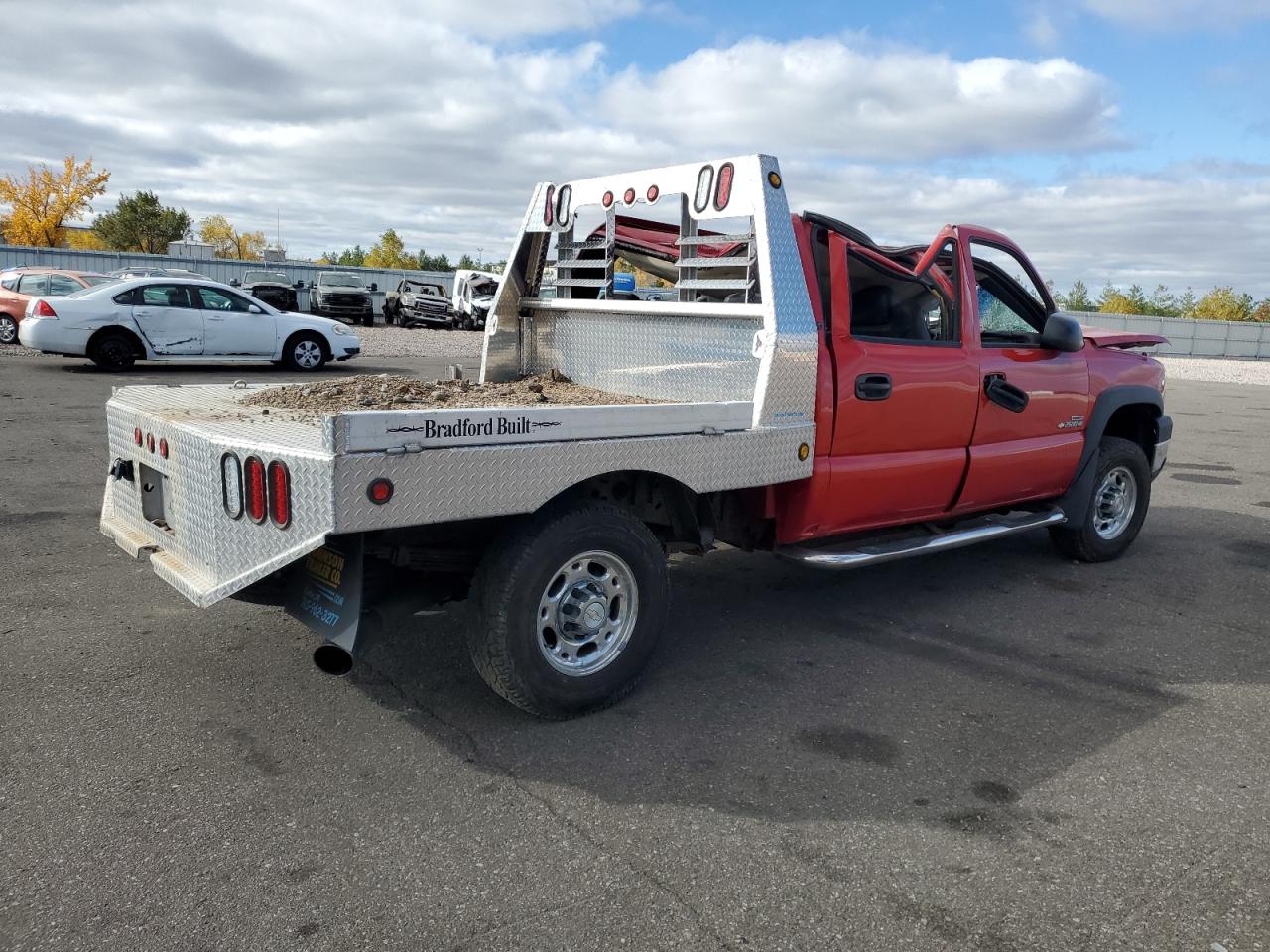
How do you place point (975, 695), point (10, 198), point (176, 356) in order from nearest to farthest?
point (975, 695) → point (176, 356) → point (10, 198)

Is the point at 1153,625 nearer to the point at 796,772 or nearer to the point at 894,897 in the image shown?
the point at 796,772

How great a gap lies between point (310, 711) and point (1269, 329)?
62.1m

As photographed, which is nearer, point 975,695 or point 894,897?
point 894,897

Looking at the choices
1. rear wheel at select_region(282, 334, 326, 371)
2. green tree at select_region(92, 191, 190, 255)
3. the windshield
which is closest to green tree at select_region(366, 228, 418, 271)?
green tree at select_region(92, 191, 190, 255)

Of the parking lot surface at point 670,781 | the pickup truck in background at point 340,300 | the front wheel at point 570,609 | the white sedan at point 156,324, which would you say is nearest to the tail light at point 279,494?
the front wheel at point 570,609

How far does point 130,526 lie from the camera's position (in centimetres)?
435

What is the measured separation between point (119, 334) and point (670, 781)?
49.1ft

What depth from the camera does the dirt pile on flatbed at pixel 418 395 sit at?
440 centimetres

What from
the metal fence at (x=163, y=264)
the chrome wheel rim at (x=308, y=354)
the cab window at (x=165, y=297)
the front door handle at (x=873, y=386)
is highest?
the metal fence at (x=163, y=264)

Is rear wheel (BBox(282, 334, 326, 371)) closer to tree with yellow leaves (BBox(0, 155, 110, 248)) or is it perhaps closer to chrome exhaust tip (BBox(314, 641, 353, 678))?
chrome exhaust tip (BBox(314, 641, 353, 678))

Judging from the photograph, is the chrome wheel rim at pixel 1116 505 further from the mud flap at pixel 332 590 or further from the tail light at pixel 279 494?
the tail light at pixel 279 494

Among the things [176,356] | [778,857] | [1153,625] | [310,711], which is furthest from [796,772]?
[176,356]

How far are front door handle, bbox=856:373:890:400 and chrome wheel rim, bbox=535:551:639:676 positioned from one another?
4.97 feet

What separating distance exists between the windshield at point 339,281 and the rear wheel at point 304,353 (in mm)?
19170
